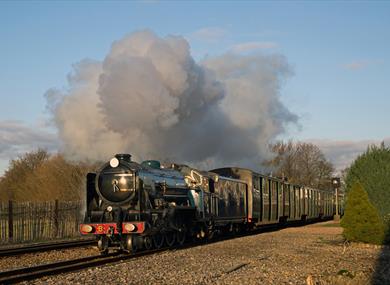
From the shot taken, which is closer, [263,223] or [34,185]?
[263,223]

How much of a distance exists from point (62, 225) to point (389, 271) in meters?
18.1

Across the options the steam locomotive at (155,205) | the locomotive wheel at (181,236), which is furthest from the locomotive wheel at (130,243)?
the locomotive wheel at (181,236)

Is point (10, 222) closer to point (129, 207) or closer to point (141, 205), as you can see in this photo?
point (129, 207)

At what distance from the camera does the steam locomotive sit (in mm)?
16156

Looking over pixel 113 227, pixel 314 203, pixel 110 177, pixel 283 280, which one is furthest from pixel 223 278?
pixel 314 203

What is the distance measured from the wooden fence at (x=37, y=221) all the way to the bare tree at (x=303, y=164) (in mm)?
48744

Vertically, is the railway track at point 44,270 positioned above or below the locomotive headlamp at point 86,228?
below

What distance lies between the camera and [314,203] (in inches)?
1678

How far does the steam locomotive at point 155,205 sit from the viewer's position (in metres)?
16.2

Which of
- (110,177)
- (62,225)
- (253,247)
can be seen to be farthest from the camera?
(62,225)

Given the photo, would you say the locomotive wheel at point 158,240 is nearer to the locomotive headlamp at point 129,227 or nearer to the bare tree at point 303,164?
the locomotive headlamp at point 129,227

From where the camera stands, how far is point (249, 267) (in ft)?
42.3

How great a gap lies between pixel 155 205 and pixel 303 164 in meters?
61.0

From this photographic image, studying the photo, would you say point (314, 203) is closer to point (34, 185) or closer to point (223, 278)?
point (34, 185)
